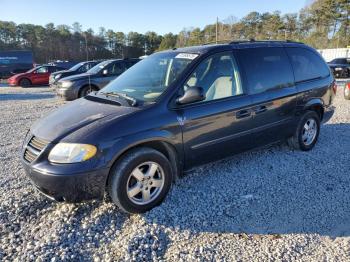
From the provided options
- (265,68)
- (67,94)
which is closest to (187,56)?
(265,68)

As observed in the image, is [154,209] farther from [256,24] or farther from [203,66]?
[256,24]

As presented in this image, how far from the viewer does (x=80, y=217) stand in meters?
3.24

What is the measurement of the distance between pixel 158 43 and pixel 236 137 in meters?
75.5

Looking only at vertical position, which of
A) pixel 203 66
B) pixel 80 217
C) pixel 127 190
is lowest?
pixel 80 217

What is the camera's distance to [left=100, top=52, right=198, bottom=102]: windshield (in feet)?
11.7

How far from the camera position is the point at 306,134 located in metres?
5.10

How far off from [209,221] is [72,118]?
6.08ft

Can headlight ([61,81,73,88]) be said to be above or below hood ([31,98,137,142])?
below

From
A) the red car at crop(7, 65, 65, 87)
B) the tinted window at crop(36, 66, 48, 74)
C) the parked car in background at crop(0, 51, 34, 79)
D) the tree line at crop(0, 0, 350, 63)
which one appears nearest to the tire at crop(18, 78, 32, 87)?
the red car at crop(7, 65, 65, 87)

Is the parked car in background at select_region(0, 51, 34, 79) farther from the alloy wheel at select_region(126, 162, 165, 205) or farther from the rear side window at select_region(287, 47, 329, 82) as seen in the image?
the alloy wheel at select_region(126, 162, 165, 205)

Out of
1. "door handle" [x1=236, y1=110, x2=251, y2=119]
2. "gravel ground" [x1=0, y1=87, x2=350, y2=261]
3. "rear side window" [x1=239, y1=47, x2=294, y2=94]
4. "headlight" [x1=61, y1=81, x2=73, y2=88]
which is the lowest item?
"gravel ground" [x1=0, y1=87, x2=350, y2=261]

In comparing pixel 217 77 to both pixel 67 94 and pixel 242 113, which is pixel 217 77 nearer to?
pixel 242 113

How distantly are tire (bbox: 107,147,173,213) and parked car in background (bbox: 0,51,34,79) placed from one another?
1089 inches

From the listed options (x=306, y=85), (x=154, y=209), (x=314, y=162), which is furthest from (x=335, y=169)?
(x=154, y=209)
